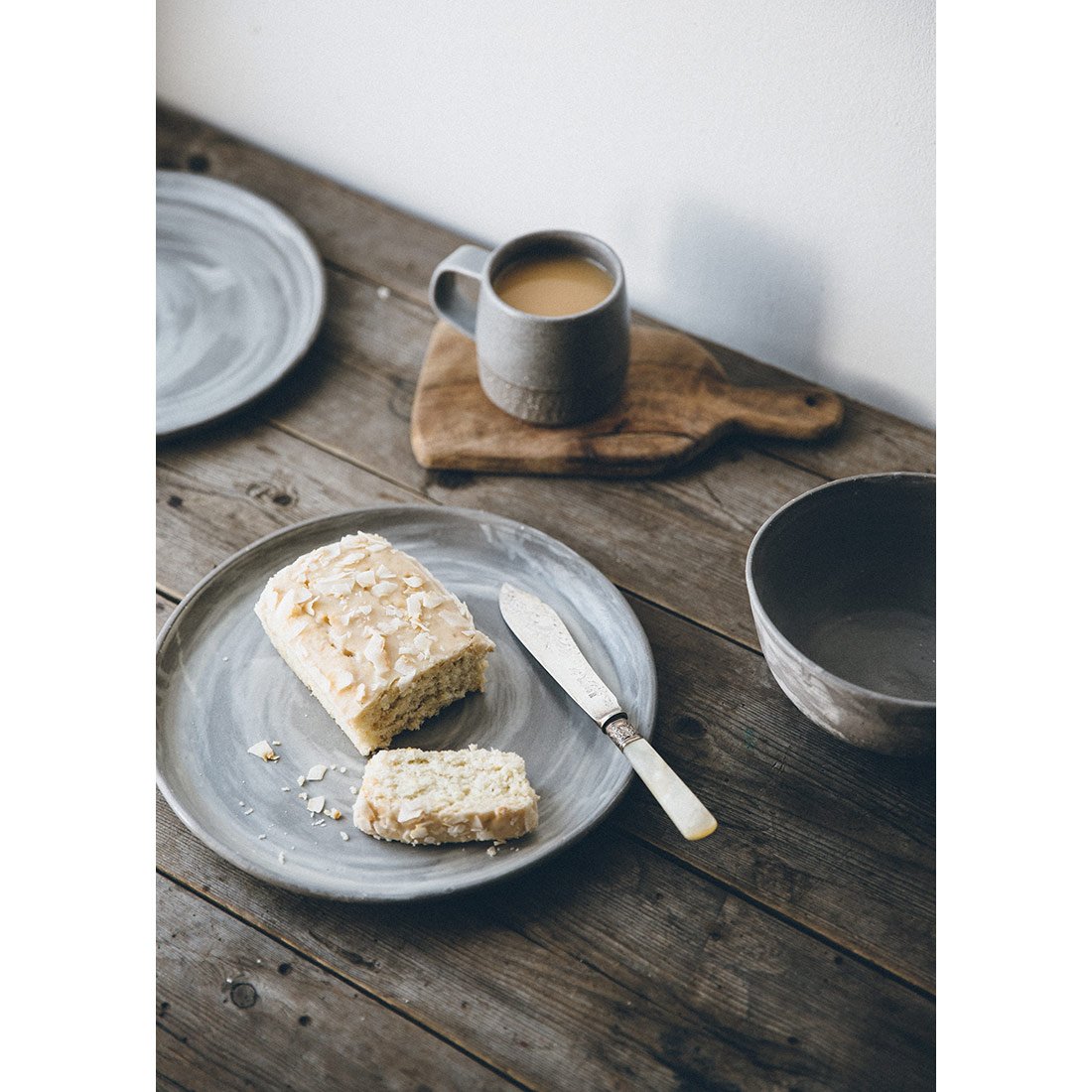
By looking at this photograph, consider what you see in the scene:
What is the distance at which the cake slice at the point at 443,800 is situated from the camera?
97cm

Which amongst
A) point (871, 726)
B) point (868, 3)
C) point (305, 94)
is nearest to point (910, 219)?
point (868, 3)

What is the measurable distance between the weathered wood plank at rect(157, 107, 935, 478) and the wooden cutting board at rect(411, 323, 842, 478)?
0.12 feet

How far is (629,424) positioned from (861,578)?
0.32 meters

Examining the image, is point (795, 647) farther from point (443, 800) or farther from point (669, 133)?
point (669, 133)

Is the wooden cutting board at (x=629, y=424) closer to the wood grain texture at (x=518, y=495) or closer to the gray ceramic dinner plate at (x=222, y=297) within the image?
the wood grain texture at (x=518, y=495)

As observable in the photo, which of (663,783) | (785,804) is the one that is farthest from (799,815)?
(663,783)

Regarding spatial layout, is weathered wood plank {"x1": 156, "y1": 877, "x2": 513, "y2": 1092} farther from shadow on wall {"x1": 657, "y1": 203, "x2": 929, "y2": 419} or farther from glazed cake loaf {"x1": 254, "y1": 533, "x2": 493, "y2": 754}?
shadow on wall {"x1": 657, "y1": 203, "x2": 929, "y2": 419}

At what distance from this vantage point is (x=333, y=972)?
3.13ft

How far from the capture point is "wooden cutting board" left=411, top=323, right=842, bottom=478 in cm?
130

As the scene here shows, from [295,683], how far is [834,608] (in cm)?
51

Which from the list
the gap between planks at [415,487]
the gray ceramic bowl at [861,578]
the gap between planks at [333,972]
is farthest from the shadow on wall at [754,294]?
the gap between planks at [333,972]

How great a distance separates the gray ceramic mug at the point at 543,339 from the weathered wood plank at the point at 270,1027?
62 centimetres

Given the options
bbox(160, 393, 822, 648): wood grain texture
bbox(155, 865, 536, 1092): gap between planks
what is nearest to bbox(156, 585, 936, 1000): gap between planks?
bbox(155, 865, 536, 1092): gap between planks

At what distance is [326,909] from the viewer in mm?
984
